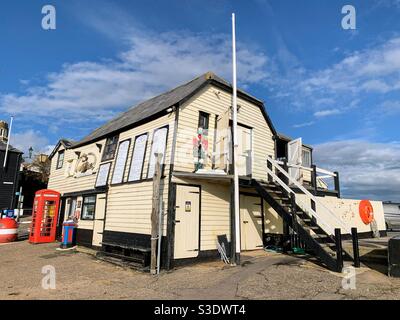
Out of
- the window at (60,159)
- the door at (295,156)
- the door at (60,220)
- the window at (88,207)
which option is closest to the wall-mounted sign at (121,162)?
the window at (88,207)

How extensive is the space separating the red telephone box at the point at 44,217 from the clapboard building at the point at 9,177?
1575 centimetres

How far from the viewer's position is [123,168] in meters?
12.6

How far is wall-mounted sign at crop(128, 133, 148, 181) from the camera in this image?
11562mm

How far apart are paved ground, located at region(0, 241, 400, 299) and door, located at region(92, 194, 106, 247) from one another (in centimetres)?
286

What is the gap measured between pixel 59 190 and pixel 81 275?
35.8 feet

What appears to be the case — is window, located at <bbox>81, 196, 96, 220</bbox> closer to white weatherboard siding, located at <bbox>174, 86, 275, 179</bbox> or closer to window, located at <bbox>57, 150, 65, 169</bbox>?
window, located at <bbox>57, 150, 65, 169</bbox>

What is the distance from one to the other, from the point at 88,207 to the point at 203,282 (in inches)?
371

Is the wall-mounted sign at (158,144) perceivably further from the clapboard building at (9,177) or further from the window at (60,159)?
the clapboard building at (9,177)

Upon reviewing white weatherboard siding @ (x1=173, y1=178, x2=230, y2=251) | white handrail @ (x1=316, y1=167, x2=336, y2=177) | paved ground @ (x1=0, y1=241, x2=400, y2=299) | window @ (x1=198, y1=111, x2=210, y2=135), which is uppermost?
window @ (x1=198, y1=111, x2=210, y2=135)

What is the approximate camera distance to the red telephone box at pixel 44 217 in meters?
16.2

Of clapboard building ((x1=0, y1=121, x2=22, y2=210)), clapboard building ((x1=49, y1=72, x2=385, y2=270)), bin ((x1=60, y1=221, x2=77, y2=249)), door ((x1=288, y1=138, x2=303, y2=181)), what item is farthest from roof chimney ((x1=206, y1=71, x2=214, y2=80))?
clapboard building ((x1=0, y1=121, x2=22, y2=210))

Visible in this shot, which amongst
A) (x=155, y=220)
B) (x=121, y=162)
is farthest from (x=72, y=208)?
(x=155, y=220)

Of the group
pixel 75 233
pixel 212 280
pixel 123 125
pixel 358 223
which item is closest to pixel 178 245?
pixel 212 280
